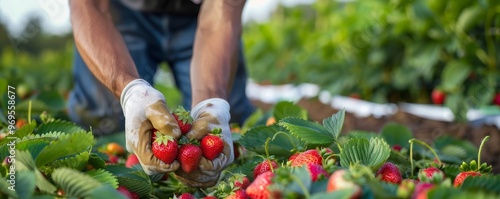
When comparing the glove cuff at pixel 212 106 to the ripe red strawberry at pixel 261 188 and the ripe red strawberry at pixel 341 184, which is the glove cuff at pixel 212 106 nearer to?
the ripe red strawberry at pixel 261 188

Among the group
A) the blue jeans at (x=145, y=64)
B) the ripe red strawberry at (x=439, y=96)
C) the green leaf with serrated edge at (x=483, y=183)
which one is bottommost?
the ripe red strawberry at (x=439, y=96)

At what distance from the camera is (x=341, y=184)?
1.37 meters

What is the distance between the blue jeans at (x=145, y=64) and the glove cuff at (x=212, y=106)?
1.46 meters

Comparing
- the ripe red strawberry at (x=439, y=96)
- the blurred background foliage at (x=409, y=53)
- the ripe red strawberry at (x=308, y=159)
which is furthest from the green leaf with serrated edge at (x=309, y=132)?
the ripe red strawberry at (x=439, y=96)

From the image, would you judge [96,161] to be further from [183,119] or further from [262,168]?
[262,168]

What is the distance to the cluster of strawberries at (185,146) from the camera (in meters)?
1.80

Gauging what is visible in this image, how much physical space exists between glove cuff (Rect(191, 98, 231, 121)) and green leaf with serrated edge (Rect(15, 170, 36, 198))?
67cm

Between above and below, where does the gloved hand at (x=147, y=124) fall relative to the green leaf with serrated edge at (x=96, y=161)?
above

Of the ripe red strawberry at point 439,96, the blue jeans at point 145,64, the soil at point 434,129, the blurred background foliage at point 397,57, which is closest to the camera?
the soil at point 434,129

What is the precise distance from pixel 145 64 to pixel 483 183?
2356 millimetres

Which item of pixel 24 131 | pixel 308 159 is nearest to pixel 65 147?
pixel 24 131

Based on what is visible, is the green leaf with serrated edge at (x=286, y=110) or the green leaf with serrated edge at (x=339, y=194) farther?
the green leaf with serrated edge at (x=286, y=110)

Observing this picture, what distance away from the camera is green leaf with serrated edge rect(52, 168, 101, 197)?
58.9 inches

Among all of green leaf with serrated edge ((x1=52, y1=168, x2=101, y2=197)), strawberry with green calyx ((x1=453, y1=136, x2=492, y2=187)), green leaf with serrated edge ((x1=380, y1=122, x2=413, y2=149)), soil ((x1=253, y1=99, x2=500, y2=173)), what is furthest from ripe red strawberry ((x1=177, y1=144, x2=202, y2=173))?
soil ((x1=253, y1=99, x2=500, y2=173))
